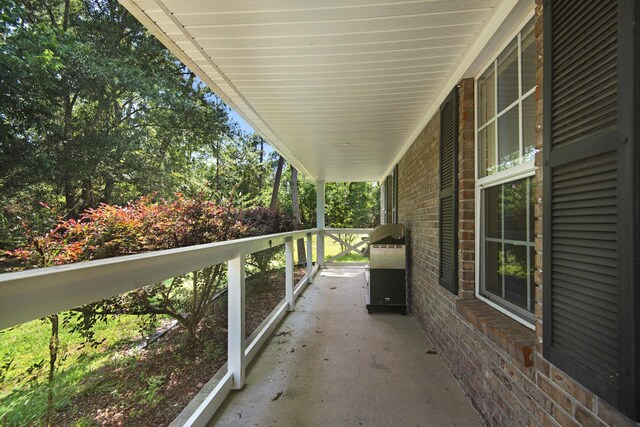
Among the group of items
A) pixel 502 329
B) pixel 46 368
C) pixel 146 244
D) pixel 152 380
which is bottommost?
pixel 152 380

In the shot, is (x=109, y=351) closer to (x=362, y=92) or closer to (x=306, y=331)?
(x=306, y=331)

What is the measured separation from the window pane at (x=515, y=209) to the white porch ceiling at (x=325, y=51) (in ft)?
3.07

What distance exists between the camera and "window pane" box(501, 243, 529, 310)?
180cm

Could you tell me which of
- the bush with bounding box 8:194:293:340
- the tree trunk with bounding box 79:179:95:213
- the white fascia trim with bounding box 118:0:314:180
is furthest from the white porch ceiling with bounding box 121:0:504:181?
the tree trunk with bounding box 79:179:95:213

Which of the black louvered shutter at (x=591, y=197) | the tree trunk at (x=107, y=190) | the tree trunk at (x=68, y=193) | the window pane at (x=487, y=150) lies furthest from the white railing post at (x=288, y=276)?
the tree trunk at (x=107, y=190)

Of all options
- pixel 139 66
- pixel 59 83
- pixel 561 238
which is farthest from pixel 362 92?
pixel 139 66

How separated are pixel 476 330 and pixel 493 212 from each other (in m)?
0.82

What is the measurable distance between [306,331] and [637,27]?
3.61 m

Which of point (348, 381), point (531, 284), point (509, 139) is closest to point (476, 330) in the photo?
point (531, 284)

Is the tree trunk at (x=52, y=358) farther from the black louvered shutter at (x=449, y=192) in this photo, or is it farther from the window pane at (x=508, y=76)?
the window pane at (x=508, y=76)

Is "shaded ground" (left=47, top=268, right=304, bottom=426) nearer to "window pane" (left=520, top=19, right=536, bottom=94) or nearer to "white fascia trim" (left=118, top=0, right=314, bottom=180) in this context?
"white fascia trim" (left=118, top=0, right=314, bottom=180)

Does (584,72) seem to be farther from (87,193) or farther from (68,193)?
(87,193)

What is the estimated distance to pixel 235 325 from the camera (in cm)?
246

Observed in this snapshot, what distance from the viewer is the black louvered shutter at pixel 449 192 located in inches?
101
